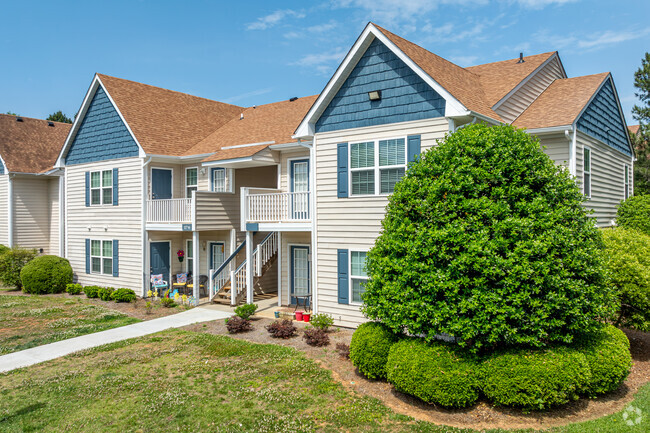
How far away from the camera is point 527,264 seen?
717 centimetres

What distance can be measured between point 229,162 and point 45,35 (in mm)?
17600

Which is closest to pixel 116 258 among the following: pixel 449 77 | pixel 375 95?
pixel 375 95

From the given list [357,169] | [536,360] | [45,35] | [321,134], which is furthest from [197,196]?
[45,35]

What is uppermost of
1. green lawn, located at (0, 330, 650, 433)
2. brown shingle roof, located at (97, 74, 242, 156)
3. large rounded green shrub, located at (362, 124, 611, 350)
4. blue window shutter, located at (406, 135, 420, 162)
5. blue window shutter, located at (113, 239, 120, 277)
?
brown shingle roof, located at (97, 74, 242, 156)

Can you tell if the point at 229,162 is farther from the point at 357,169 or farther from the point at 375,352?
the point at 375,352

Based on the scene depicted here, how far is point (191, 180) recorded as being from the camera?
2014 centimetres

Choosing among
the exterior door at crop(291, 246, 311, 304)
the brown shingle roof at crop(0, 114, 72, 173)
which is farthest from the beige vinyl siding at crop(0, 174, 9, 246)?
the exterior door at crop(291, 246, 311, 304)

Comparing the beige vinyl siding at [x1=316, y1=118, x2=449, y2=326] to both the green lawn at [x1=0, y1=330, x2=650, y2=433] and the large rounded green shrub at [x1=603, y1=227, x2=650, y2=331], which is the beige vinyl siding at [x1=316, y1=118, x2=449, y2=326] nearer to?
the green lawn at [x1=0, y1=330, x2=650, y2=433]

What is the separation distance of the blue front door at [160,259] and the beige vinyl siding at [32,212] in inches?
417

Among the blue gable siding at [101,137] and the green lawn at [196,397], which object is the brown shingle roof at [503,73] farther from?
the blue gable siding at [101,137]

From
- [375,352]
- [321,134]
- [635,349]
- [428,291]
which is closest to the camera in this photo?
[428,291]

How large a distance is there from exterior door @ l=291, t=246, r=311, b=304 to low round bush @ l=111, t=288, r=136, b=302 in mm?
6849

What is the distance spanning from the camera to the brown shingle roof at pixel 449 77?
458 inches

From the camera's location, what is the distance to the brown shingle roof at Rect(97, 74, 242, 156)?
1961 cm
